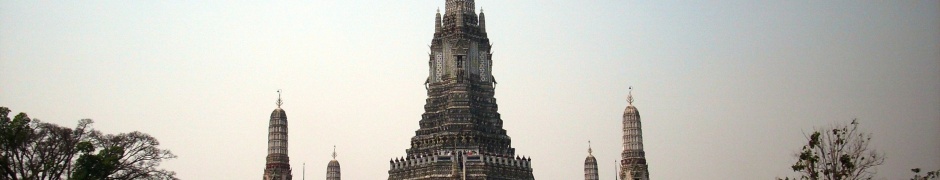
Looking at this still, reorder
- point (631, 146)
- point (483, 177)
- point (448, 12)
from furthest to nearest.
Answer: point (448, 12), point (483, 177), point (631, 146)

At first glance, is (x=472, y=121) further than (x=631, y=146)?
Yes

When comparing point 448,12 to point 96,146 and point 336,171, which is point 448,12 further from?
point 96,146

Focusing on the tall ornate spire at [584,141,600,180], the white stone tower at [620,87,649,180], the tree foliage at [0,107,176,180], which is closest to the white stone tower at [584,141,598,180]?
the tall ornate spire at [584,141,600,180]

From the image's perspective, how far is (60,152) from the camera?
11125 cm

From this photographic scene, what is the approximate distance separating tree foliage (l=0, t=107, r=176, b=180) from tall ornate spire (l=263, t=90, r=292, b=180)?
3704cm

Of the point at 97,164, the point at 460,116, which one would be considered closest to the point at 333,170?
the point at 460,116

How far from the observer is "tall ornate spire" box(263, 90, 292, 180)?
153m

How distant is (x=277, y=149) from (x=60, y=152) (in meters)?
43.9

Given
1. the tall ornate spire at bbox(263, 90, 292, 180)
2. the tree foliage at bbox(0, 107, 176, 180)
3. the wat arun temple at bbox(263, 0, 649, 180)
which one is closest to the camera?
the tree foliage at bbox(0, 107, 176, 180)

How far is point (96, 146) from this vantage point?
11450 centimetres

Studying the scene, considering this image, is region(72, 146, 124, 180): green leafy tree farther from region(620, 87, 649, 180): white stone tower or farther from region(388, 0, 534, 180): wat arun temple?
region(388, 0, 534, 180): wat arun temple

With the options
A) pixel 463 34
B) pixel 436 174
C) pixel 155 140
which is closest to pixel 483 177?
pixel 436 174

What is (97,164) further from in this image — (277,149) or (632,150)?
(632,150)

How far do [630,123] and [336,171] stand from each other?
4858cm
